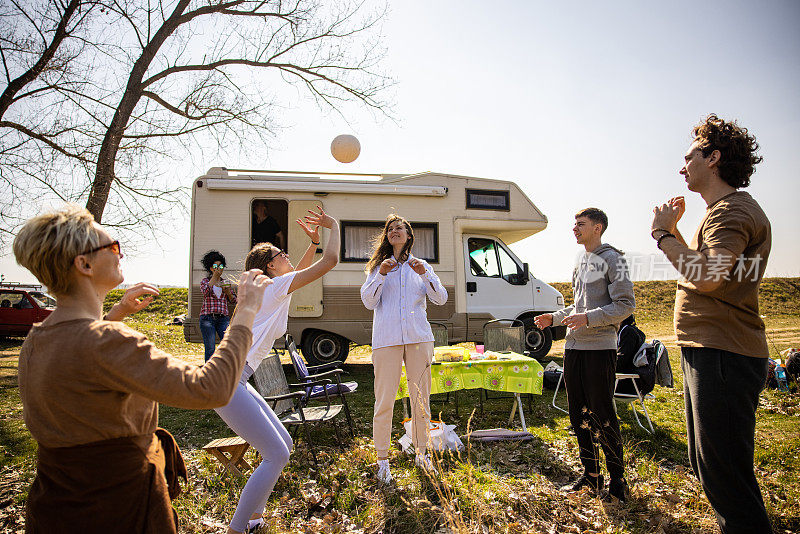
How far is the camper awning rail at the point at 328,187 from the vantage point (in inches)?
315

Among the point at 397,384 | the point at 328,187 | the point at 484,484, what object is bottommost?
the point at 484,484

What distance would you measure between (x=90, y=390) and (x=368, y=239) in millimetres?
7101

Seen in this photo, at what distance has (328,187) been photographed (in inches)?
324

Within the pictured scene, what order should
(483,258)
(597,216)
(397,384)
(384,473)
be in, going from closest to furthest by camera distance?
1. (597,216)
2. (384,473)
3. (397,384)
4. (483,258)

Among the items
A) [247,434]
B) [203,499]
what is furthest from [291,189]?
[247,434]

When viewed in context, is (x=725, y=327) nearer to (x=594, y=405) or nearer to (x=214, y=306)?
(x=594, y=405)

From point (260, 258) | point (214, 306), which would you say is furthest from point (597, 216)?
point (214, 306)

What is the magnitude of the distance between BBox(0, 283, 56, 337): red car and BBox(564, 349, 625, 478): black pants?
14.6 m

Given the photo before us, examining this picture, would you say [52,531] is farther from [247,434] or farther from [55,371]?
[247,434]

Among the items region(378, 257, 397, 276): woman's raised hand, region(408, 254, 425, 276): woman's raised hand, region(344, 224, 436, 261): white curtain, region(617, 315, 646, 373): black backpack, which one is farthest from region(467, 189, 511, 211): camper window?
region(378, 257, 397, 276): woman's raised hand

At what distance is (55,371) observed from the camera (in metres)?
1.32

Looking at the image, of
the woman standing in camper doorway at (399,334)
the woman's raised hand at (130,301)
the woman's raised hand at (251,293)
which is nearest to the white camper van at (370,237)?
the woman standing in camper doorway at (399,334)

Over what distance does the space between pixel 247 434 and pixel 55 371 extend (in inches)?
56.7

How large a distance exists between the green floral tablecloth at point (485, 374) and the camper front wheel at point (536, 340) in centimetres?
416
